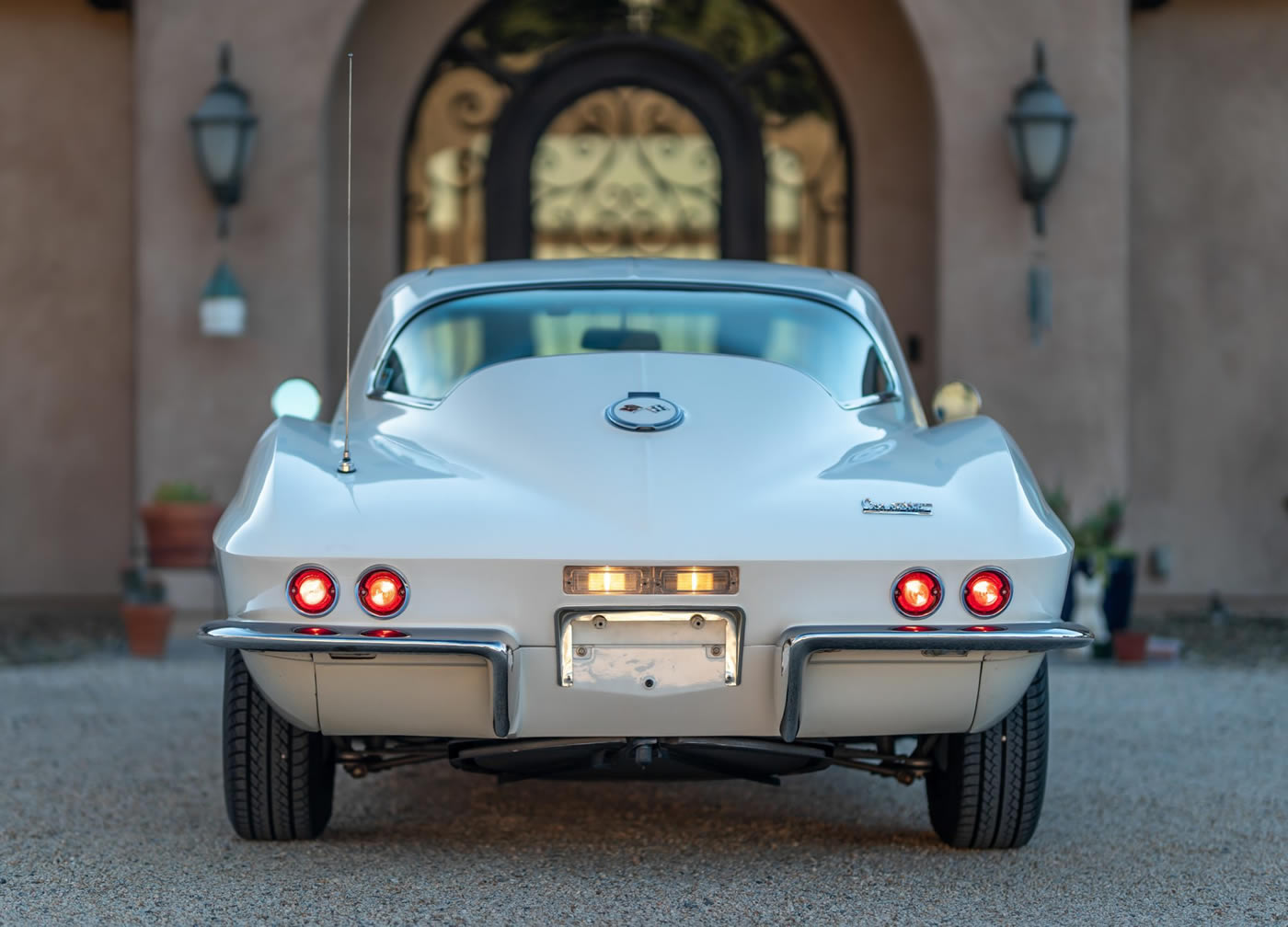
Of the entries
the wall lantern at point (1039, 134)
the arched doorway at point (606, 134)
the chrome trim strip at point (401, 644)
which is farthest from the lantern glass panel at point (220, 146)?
the chrome trim strip at point (401, 644)

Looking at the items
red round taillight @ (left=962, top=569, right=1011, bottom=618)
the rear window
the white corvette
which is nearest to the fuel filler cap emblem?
the white corvette

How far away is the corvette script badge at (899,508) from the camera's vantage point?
3.38m

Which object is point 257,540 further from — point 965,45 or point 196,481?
point 965,45

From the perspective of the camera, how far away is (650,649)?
3.32 m

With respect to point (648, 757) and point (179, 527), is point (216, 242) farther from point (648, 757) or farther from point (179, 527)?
point (648, 757)

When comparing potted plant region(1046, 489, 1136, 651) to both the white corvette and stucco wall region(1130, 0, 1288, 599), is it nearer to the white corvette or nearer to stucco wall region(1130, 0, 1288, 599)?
stucco wall region(1130, 0, 1288, 599)

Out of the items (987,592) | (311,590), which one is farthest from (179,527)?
(987,592)

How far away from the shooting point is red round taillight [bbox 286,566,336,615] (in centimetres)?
326

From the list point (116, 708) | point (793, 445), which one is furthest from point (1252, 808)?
point (116, 708)

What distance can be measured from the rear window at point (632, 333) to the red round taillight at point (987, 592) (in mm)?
906

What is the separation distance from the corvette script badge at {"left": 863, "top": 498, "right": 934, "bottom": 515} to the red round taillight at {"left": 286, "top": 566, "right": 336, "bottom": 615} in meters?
1.10

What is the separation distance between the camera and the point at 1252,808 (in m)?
4.43

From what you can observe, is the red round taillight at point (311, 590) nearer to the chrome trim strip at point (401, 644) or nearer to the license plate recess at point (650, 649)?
the chrome trim strip at point (401, 644)

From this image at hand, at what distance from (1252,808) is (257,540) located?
9.15 feet
